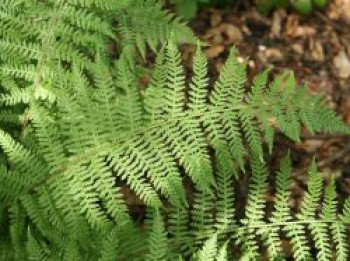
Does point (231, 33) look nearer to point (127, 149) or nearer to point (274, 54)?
point (274, 54)

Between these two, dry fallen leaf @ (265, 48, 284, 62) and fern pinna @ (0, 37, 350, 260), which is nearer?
fern pinna @ (0, 37, 350, 260)

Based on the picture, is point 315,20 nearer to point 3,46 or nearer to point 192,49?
point 192,49

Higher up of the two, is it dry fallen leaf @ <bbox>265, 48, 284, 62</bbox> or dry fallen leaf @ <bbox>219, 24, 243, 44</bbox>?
dry fallen leaf @ <bbox>219, 24, 243, 44</bbox>

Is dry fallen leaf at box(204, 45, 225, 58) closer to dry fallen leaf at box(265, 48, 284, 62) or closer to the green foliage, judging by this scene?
dry fallen leaf at box(265, 48, 284, 62)

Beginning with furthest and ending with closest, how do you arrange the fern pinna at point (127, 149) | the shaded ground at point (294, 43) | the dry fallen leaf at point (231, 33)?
1. the dry fallen leaf at point (231, 33)
2. the shaded ground at point (294, 43)
3. the fern pinna at point (127, 149)

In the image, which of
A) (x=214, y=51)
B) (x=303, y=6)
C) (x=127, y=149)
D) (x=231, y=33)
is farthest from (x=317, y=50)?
(x=127, y=149)

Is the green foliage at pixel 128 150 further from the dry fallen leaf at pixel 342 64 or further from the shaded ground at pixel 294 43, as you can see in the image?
the dry fallen leaf at pixel 342 64

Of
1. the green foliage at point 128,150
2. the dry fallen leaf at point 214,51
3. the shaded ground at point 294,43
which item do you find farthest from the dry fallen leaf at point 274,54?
the green foliage at point 128,150

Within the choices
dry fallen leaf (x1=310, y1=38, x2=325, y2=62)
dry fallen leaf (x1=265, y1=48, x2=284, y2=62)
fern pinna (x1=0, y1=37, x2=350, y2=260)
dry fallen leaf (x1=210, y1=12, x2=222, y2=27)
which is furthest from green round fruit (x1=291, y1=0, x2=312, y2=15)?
fern pinna (x1=0, y1=37, x2=350, y2=260)

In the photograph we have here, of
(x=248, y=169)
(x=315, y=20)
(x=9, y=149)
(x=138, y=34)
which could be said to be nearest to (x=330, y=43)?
(x=315, y=20)
